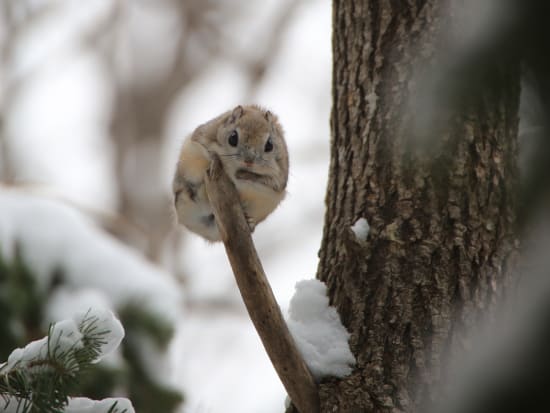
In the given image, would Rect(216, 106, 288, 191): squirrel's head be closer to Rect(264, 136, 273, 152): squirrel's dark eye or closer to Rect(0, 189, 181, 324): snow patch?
Rect(264, 136, 273, 152): squirrel's dark eye

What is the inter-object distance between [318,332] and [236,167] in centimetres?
55

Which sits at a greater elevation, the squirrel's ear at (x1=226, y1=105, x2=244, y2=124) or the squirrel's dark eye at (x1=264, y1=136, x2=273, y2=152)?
the squirrel's ear at (x1=226, y1=105, x2=244, y2=124)

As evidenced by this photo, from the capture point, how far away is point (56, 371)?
1.33 m

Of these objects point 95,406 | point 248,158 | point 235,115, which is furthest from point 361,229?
point 95,406

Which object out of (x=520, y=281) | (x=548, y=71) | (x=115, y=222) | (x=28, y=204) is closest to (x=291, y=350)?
(x=520, y=281)

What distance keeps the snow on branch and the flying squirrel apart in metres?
0.80

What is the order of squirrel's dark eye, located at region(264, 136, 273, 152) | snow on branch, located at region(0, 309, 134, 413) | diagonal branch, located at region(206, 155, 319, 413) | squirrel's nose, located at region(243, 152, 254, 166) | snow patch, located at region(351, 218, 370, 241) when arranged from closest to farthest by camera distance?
snow on branch, located at region(0, 309, 134, 413)
diagonal branch, located at region(206, 155, 319, 413)
snow patch, located at region(351, 218, 370, 241)
squirrel's nose, located at region(243, 152, 254, 166)
squirrel's dark eye, located at region(264, 136, 273, 152)

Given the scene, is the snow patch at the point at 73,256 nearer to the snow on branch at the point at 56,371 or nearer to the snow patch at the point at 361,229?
the snow patch at the point at 361,229

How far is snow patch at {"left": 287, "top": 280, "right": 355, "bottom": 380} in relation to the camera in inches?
72.4

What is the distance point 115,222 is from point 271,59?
4525 mm

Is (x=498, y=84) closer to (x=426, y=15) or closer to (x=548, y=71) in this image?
(x=548, y=71)

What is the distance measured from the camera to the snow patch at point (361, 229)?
1.95 metres

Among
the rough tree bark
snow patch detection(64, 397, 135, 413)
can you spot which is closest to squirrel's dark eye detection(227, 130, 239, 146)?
the rough tree bark

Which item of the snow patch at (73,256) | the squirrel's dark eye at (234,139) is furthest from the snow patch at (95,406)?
the snow patch at (73,256)
